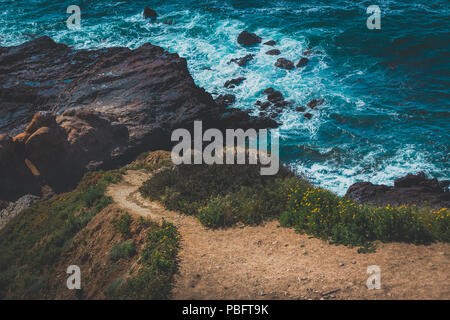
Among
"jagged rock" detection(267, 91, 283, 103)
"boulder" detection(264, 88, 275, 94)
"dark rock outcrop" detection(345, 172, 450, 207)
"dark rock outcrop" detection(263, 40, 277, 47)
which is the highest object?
"dark rock outcrop" detection(263, 40, 277, 47)

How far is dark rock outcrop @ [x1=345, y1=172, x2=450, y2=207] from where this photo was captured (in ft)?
63.1

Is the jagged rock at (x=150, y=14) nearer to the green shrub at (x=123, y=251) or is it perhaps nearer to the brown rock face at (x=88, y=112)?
the brown rock face at (x=88, y=112)

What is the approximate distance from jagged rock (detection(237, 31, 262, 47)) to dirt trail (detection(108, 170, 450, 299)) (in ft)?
95.6

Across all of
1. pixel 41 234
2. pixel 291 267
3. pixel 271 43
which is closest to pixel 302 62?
pixel 271 43

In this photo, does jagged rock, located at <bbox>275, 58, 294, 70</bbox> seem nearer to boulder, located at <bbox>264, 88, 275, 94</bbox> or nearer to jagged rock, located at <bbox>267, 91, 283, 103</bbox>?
boulder, located at <bbox>264, 88, 275, 94</bbox>

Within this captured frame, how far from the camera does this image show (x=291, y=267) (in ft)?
37.1

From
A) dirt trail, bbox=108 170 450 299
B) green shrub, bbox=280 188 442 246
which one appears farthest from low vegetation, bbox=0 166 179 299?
green shrub, bbox=280 188 442 246

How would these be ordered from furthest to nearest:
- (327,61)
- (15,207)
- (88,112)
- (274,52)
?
(274,52) → (327,61) → (88,112) → (15,207)

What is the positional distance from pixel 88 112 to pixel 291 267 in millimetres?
17516

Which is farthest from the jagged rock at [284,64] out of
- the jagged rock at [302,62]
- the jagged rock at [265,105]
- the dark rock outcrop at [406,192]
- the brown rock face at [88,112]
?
the dark rock outcrop at [406,192]

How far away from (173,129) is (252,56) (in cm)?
1624

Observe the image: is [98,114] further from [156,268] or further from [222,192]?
[156,268]

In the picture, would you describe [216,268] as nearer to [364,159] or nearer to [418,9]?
[364,159]

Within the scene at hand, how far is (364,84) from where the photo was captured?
31.3m
